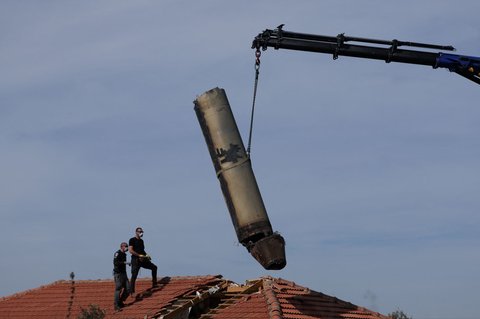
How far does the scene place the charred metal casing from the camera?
23328 millimetres

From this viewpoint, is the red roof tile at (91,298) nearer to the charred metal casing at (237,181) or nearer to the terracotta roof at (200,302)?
the terracotta roof at (200,302)

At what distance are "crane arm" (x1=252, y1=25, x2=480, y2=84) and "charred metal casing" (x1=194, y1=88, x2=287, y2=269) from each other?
1.98 meters

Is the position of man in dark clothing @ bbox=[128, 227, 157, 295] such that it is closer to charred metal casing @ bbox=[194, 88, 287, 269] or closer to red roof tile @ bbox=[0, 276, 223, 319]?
red roof tile @ bbox=[0, 276, 223, 319]

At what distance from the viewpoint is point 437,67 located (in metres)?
26.2

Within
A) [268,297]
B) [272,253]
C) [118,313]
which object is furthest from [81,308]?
[272,253]

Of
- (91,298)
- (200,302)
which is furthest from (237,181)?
(91,298)

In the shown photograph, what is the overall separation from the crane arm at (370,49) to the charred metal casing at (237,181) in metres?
1.98

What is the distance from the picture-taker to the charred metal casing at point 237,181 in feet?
76.5

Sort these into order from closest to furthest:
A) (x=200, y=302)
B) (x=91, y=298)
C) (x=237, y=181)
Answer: (x=237, y=181)
(x=200, y=302)
(x=91, y=298)

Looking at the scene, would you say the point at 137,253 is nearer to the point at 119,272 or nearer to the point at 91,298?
the point at 119,272

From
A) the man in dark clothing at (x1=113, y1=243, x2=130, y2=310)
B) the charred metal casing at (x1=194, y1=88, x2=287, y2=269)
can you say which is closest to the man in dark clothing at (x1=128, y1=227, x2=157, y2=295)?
the man in dark clothing at (x1=113, y1=243, x2=130, y2=310)

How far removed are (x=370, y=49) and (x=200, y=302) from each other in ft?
27.6

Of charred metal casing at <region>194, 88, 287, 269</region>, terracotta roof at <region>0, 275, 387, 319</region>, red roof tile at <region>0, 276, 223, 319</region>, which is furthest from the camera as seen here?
red roof tile at <region>0, 276, 223, 319</region>

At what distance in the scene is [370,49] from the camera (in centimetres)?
2573
